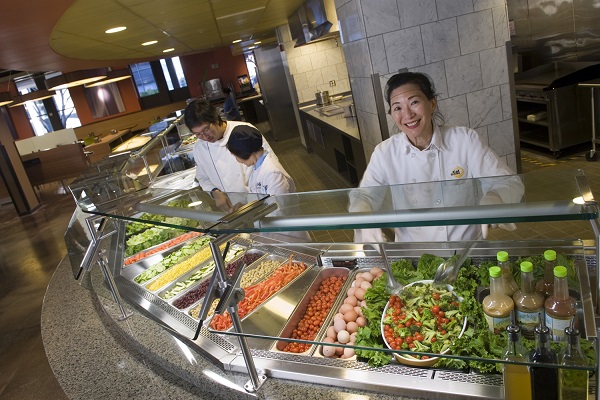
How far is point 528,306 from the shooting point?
47.5 inches

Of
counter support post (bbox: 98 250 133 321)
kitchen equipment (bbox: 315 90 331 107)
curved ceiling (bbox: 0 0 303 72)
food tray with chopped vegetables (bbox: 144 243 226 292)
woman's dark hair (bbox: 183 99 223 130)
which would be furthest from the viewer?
kitchen equipment (bbox: 315 90 331 107)

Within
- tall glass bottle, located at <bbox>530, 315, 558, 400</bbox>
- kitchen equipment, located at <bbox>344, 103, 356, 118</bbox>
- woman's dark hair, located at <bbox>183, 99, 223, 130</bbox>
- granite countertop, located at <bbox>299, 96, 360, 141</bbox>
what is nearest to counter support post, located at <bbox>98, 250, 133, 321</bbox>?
woman's dark hair, located at <bbox>183, 99, 223, 130</bbox>

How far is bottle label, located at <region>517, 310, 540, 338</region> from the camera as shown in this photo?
1.20m

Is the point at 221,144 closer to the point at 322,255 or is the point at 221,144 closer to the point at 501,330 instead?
the point at 322,255

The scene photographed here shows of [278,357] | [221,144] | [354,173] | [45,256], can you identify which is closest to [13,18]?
[221,144]

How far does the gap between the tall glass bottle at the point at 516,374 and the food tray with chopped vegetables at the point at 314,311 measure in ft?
2.37

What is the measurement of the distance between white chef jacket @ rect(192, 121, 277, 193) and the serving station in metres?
0.90

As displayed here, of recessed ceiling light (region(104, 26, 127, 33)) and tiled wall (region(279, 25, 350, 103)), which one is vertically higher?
recessed ceiling light (region(104, 26, 127, 33))

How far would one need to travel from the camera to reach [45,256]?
7.07 metres

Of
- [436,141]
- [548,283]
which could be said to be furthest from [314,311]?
[436,141]

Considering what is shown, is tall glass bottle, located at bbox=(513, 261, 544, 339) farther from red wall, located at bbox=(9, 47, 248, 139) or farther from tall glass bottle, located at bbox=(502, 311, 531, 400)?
red wall, located at bbox=(9, 47, 248, 139)

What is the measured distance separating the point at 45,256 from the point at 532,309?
7516mm

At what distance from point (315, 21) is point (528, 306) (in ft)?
18.4

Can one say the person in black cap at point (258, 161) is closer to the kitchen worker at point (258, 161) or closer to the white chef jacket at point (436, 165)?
the kitchen worker at point (258, 161)
